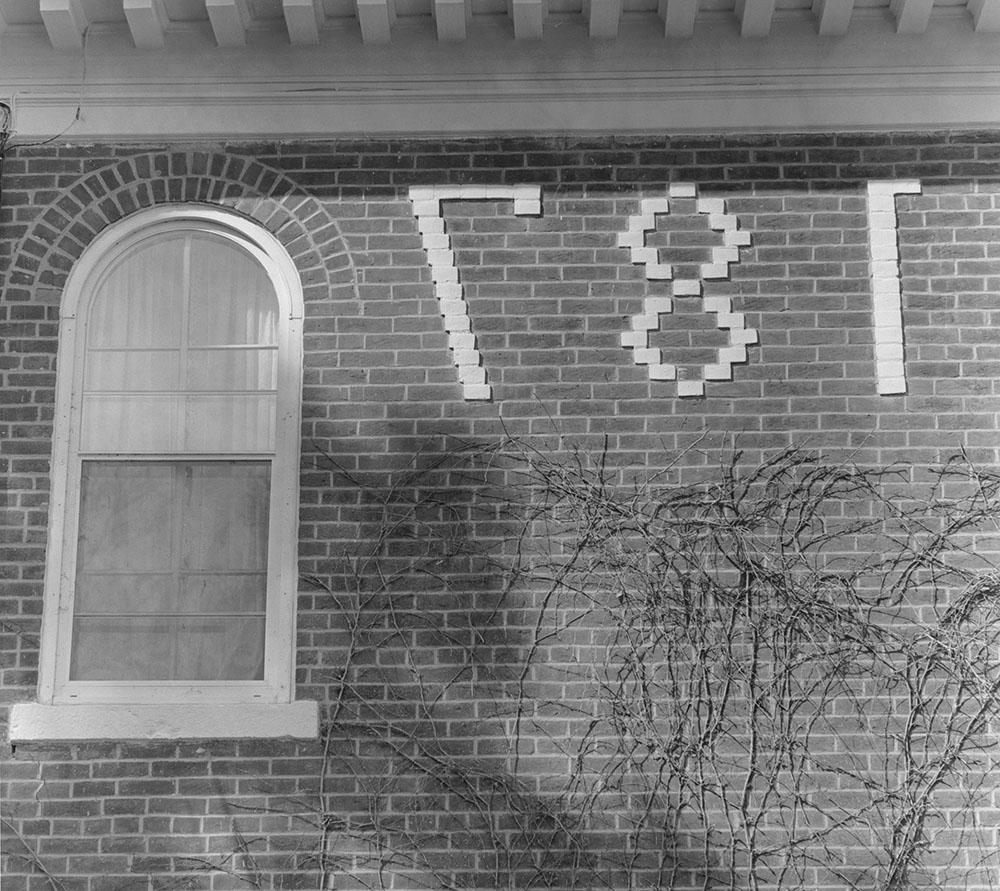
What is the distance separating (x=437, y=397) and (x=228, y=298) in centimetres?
113

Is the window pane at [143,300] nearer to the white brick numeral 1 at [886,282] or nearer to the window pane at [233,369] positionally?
the window pane at [233,369]

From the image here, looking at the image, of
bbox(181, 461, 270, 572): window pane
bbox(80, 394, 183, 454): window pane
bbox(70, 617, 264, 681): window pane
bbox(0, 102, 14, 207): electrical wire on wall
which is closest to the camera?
bbox(70, 617, 264, 681): window pane

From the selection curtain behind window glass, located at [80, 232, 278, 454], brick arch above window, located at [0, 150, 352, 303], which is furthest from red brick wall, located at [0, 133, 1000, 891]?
curtain behind window glass, located at [80, 232, 278, 454]

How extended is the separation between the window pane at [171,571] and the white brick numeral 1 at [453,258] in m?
1.05

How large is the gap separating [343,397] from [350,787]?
176 cm

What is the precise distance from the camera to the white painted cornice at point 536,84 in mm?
6824

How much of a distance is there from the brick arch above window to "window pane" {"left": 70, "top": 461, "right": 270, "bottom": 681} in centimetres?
98

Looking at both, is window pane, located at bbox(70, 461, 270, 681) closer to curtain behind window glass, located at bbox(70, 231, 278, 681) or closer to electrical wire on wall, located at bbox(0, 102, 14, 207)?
curtain behind window glass, located at bbox(70, 231, 278, 681)

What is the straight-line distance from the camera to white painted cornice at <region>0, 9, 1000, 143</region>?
6.82 metres

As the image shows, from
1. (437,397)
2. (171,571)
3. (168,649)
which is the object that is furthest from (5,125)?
(168,649)

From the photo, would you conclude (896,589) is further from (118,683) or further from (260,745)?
(118,683)

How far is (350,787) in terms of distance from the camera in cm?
618

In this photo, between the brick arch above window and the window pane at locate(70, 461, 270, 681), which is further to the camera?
the brick arch above window

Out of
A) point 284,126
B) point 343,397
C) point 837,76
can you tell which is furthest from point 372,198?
point 837,76
